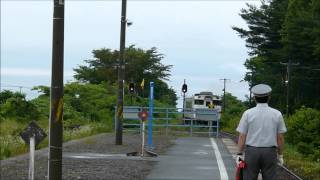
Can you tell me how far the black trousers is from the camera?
9.15 metres

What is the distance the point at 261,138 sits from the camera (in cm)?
912

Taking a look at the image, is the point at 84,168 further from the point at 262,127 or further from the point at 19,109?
the point at 19,109

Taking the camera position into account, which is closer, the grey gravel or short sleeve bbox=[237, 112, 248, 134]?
short sleeve bbox=[237, 112, 248, 134]

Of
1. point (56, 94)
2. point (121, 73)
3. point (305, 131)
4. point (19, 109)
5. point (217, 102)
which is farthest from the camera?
point (217, 102)

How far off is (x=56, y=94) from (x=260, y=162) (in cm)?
345

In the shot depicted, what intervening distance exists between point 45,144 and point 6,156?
458 cm

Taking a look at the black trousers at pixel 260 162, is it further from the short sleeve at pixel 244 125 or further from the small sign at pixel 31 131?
the small sign at pixel 31 131

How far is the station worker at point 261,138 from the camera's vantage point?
9.13 metres

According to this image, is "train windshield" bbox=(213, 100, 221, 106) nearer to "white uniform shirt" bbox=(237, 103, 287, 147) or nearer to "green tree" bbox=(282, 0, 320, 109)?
"green tree" bbox=(282, 0, 320, 109)

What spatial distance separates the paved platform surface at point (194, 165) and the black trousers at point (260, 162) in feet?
19.0

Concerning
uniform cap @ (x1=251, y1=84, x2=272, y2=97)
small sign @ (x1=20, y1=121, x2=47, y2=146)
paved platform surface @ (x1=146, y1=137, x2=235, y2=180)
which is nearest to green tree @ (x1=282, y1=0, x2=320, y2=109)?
paved platform surface @ (x1=146, y1=137, x2=235, y2=180)

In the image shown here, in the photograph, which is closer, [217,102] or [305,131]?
[305,131]

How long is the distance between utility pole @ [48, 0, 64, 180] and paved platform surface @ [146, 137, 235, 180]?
4.55 m

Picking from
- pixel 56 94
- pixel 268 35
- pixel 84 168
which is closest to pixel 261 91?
pixel 56 94
